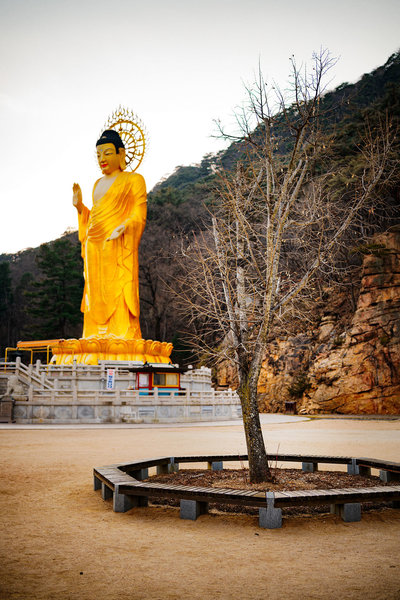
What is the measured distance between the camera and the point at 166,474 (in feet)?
20.9

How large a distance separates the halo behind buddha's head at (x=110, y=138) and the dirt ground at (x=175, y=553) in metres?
22.6

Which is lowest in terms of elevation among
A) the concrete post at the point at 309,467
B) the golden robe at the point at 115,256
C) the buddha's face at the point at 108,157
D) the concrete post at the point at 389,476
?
the concrete post at the point at 309,467

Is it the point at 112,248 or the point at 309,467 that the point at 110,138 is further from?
the point at 309,467

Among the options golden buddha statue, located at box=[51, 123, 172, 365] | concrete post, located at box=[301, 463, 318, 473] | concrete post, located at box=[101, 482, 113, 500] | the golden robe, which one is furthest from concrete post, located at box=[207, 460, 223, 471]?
the golden robe

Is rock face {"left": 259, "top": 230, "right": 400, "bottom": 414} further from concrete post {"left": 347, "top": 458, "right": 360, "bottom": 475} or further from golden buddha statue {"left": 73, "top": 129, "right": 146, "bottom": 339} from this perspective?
concrete post {"left": 347, "top": 458, "right": 360, "bottom": 475}

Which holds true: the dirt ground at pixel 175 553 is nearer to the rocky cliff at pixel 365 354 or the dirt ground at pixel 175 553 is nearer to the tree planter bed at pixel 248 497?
the tree planter bed at pixel 248 497

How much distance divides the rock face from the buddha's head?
1357 centimetres

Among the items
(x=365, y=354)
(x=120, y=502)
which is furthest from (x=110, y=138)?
(x=120, y=502)

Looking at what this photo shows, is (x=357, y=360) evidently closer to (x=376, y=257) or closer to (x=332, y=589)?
(x=376, y=257)

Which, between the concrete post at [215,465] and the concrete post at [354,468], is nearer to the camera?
the concrete post at [354,468]

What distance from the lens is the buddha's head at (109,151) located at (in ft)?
84.9

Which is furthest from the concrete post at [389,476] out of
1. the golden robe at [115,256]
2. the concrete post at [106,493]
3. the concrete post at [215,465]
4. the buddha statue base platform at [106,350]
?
the golden robe at [115,256]

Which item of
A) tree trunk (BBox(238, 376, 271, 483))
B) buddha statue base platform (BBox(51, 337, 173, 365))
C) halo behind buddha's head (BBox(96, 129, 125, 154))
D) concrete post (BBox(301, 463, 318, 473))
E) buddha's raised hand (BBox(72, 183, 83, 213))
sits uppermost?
halo behind buddha's head (BBox(96, 129, 125, 154))

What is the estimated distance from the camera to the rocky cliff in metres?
23.6
